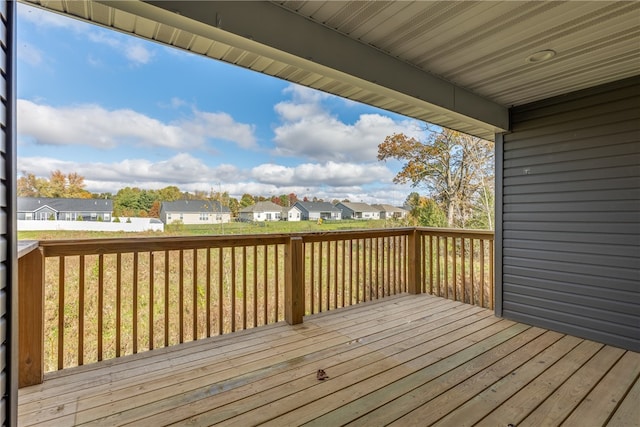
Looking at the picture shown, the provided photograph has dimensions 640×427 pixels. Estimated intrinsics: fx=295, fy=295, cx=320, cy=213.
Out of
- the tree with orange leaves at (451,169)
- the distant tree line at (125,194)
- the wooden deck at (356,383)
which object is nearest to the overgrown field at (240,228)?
the distant tree line at (125,194)

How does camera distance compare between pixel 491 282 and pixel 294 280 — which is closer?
pixel 294 280

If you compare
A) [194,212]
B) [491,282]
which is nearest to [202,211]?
[194,212]

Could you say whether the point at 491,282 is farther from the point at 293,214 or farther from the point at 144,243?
the point at 144,243

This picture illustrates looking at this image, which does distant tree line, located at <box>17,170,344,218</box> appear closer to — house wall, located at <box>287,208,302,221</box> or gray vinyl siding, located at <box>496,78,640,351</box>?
house wall, located at <box>287,208,302,221</box>

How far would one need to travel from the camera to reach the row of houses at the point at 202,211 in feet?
10.5

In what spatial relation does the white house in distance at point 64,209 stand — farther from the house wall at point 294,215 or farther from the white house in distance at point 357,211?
the white house in distance at point 357,211

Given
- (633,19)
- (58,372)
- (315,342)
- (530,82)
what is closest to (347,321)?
(315,342)

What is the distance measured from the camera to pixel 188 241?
2.56m

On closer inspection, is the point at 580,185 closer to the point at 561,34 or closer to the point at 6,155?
the point at 561,34

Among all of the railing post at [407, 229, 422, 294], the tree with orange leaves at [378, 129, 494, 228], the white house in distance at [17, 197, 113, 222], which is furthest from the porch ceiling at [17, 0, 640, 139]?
the tree with orange leaves at [378, 129, 494, 228]

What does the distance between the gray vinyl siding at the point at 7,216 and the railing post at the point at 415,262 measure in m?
4.00

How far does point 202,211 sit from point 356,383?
13.3 ft

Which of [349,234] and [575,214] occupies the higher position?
[575,214]

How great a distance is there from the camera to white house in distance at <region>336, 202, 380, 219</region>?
6.30m
